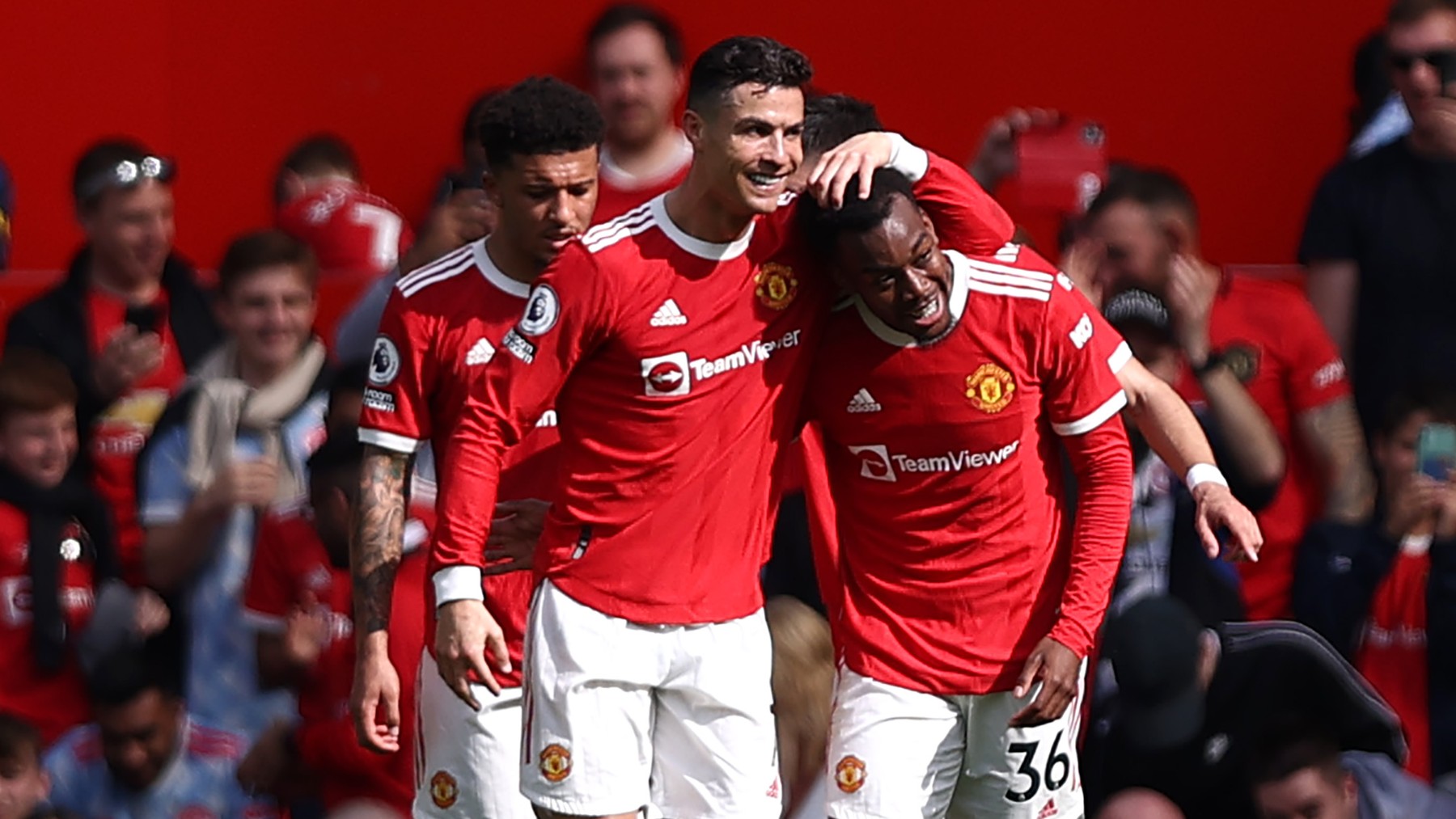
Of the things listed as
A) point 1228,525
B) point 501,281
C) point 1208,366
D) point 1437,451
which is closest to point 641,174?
point 1208,366

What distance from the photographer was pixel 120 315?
324 inches

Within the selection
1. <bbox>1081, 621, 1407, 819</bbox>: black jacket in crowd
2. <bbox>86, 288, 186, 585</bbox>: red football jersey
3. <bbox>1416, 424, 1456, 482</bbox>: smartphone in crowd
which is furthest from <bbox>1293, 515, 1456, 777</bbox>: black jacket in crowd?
<bbox>86, 288, 186, 585</bbox>: red football jersey

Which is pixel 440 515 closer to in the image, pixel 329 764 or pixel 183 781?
pixel 329 764

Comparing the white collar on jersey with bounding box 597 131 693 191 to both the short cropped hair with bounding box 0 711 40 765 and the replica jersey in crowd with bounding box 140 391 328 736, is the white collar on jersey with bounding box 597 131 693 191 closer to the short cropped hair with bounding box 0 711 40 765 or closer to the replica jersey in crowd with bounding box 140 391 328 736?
the replica jersey in crowd with bounding box 140 391 328 736

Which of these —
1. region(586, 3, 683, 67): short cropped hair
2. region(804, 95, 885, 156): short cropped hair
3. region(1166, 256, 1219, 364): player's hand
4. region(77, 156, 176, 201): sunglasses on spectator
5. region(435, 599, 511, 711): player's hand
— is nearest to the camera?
region(435, 599, 511, 711): player's hand

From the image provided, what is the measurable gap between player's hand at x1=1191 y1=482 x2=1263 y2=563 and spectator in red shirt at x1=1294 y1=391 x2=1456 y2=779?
162 centimetres

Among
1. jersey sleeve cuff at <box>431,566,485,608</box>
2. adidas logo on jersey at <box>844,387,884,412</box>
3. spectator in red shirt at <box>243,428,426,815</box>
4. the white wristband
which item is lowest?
spectator in red shirt at <box>243,428,426,815</box>

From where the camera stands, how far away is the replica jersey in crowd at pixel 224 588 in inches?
288

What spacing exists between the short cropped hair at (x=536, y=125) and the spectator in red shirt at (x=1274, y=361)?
2.00 meters

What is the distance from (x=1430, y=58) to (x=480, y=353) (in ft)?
10.9

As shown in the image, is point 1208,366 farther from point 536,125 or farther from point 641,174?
point 536,125

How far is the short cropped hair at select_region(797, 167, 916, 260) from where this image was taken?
5.33 m

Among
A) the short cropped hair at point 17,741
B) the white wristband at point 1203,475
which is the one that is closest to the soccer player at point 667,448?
the white wristband at point 1203,475

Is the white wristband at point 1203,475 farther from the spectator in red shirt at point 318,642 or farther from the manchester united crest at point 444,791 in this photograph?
the spectator in red shirt at point 318,642
